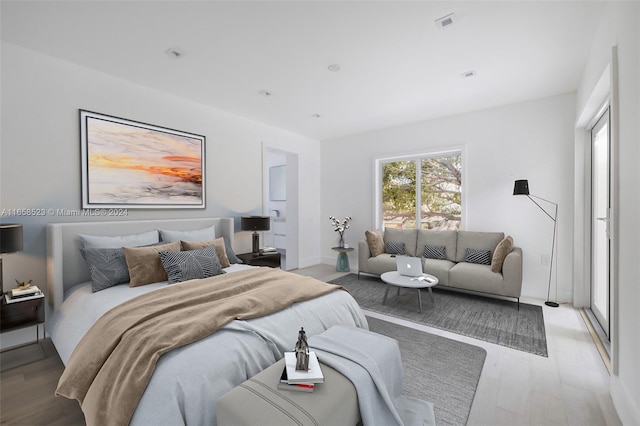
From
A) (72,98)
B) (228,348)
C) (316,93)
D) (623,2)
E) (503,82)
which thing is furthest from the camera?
(316,93)

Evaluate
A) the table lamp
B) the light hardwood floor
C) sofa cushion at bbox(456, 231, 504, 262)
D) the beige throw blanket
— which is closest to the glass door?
the light hardwood floor

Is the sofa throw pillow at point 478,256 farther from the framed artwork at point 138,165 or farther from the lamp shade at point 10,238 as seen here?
the lamp shade at point 10,238

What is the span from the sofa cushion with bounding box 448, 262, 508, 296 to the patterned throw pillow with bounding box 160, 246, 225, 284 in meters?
3.05

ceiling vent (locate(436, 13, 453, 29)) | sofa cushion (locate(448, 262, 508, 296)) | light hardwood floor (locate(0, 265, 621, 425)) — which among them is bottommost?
light hardwood floor (locate(0, 265, 621, 425))

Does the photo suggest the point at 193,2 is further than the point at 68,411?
Yes

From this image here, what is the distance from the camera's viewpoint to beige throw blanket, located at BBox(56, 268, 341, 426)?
1.35m

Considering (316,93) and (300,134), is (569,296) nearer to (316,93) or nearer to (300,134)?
(316,93)

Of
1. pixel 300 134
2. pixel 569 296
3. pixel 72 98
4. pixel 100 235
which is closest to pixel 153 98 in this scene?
pixel 72 98

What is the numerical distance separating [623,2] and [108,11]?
3476mm

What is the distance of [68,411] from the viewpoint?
1815mm

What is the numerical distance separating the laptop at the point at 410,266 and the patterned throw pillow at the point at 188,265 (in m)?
2.13

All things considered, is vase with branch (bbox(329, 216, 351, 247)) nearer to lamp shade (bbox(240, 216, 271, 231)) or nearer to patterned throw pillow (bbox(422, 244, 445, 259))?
patterned throw pillow (bbox(422, 244, 445, 259))

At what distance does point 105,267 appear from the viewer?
260 centimetres

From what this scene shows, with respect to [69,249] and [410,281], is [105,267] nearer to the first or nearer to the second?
[69,249]
